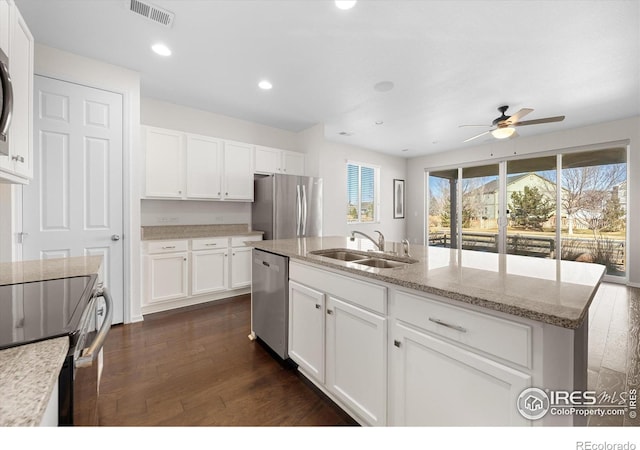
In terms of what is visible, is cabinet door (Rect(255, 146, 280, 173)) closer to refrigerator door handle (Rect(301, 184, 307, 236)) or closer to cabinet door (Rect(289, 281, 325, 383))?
refrigerator door handle (Rect(301, 184, 307, 236))

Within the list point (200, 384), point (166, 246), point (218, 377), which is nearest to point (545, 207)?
point (218, 377)

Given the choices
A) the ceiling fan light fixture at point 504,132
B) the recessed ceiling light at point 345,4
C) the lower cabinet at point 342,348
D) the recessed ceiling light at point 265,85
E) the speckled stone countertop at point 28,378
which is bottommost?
the lower cabinet at point 342,348

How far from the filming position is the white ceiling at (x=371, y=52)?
2010 mm

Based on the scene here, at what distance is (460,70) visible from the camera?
9.23ft

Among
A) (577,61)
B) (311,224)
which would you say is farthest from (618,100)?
(311,224)

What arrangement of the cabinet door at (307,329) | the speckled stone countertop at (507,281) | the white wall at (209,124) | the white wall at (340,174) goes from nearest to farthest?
the speckled stone countertop at (507,281) < the cabinet door at (307,329) < the white wall at (209,124) < the white wall at (340,174)

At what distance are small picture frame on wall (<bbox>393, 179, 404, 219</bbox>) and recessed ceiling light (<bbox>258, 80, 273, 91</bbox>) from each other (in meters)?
4.53

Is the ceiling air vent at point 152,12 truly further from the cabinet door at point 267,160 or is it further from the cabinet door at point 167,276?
the cabinet door at point 167,276

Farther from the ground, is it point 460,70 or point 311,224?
point 460,70

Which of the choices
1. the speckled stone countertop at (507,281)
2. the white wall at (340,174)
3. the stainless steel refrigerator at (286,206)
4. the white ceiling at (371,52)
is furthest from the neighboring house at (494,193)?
the speckled stone countertop at (507,281)

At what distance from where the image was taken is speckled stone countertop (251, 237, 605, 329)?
2.74 feet

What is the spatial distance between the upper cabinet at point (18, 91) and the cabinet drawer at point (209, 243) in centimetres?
188

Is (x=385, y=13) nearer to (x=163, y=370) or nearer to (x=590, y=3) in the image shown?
(x=590, y=3)
